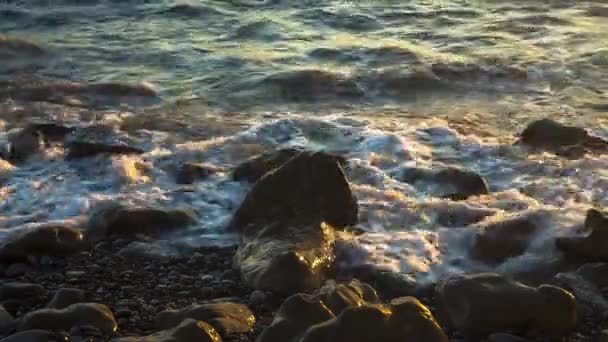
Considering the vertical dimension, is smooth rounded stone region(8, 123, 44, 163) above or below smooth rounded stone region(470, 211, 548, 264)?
below

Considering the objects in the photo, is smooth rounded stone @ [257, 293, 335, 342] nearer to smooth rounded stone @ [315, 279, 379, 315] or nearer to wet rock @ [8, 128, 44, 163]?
smooth rounded stone @ [315, 279, 379, 315]

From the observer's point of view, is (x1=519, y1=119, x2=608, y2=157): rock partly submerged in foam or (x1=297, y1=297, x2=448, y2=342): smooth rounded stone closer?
(x1=297, y1=297, x2=448, y2=342): smooth rounded stone

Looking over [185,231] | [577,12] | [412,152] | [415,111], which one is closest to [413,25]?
[577,12]

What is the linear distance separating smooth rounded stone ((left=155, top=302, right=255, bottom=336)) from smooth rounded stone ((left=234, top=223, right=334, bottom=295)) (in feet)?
1.13

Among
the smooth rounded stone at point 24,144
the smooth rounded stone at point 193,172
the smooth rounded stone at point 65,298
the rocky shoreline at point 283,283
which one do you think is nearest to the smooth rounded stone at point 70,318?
the rocky shoreline at point 283,283

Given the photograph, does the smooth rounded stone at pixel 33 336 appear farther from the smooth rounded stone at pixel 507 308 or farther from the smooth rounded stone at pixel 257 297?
the smooth rounded stone at pixel 507 308

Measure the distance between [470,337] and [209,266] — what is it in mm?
1671

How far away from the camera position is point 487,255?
5488mm

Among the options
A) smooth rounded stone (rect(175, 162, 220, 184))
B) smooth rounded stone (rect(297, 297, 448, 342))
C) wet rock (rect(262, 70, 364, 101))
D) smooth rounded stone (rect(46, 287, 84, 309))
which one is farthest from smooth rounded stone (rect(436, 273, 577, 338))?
wet rock (rect(262, 70, 364, 101))

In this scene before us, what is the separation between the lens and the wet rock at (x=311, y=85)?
9.22 metres

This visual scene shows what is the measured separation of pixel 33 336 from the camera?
4.43m

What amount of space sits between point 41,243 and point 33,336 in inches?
47.1

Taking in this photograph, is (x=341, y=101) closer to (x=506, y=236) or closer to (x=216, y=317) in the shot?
(x=506, y=236)

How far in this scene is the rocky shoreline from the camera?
4.41 meters
